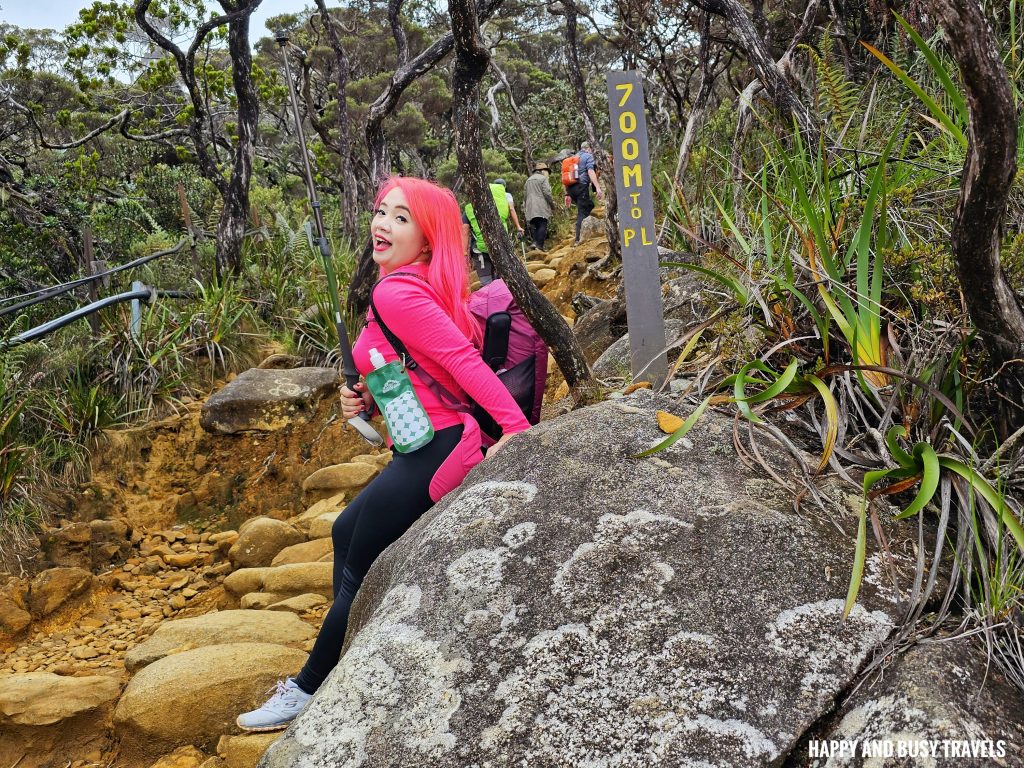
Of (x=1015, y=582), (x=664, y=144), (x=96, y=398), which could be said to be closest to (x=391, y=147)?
(x=664, y=144)

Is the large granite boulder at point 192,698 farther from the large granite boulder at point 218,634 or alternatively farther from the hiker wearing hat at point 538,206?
the hiker wearing hat at point 538,206

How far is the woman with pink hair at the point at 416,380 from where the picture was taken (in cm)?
242

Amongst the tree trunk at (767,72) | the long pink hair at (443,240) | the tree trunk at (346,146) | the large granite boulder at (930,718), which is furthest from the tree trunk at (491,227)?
the tree trunk at (346,146)

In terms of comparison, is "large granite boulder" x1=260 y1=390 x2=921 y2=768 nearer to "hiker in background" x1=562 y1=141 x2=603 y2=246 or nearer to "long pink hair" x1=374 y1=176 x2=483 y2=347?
"long pink hair" x1=374 y1=176 x2=483 y2=347

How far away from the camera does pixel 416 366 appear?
2.50 metres

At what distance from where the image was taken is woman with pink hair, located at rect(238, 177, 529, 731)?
2.42 m

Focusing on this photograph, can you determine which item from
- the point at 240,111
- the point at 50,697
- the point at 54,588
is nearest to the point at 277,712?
the point at 50,697

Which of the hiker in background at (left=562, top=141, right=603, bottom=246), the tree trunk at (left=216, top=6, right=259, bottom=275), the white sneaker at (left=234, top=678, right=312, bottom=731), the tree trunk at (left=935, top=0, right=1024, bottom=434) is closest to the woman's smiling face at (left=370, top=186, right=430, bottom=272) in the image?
the white sneaker at (left=234, top=678, right=312, bottom=731)

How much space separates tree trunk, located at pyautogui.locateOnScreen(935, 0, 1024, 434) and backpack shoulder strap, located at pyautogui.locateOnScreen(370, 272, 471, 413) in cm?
143

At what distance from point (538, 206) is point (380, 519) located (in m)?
10.1

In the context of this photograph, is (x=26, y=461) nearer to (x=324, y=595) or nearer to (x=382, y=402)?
(x=324, y=595)

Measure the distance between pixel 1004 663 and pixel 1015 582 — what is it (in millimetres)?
160

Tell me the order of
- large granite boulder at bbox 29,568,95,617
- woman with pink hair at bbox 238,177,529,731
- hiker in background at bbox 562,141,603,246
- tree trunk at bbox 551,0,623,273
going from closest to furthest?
woman with pink hair at bbox 238,177,529,731, large granite boulder at bbox 29,568,95,617, tree trunk at bbox 551,0,623,273, hiker in background at bbox 562,141,603,246

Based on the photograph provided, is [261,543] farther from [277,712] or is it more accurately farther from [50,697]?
[277,712]
